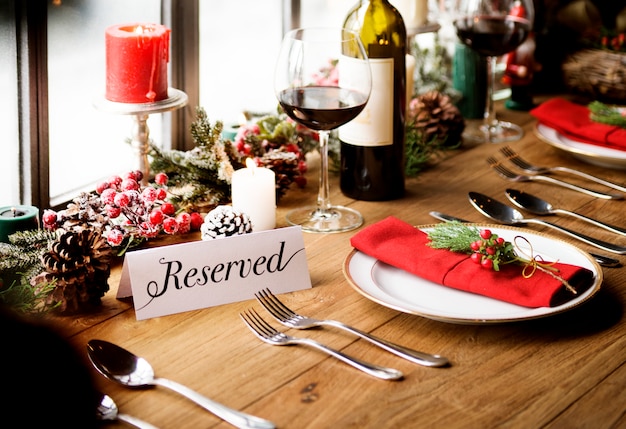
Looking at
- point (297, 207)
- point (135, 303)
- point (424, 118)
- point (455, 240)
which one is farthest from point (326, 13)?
point (135, 303)

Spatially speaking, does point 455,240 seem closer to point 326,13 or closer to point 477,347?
point 477,347

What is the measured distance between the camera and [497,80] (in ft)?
7.41

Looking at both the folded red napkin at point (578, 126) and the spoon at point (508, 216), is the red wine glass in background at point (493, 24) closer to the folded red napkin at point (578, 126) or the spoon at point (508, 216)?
the folded red napkin at point (578, 126)

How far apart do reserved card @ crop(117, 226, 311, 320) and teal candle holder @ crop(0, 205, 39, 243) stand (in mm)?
200

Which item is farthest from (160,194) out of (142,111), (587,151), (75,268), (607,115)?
(607,115)

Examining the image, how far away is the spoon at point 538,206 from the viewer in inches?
50.7

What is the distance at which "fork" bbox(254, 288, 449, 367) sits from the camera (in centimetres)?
88

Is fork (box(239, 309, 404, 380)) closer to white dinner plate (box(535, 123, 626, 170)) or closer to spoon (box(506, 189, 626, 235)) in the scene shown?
spoon (box(506, 189, 626, 235))

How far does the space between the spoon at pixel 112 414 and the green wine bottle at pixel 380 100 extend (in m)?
0.69

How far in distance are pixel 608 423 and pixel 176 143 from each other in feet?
3.48

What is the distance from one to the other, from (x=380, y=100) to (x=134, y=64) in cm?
40

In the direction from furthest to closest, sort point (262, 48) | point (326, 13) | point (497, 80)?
point (497, 80), point (326, 13), point (262, 48)

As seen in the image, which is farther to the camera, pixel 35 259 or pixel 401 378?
pixel 35 259

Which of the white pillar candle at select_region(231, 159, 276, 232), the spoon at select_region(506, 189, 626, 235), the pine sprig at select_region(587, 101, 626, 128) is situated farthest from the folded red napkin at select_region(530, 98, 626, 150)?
the white pillar candle at select_region(231, 159, 276, 232)
